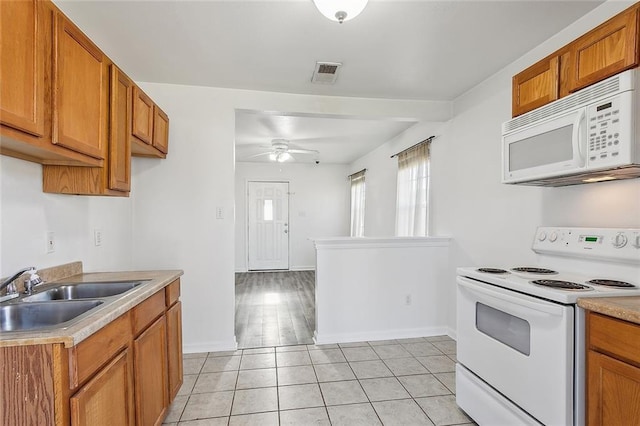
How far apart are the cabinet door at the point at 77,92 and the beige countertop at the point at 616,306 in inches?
90.1

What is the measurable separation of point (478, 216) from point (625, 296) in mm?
1530

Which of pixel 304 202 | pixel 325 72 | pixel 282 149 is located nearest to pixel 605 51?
pixel 325 72

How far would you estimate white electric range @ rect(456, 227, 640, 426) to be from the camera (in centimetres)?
134

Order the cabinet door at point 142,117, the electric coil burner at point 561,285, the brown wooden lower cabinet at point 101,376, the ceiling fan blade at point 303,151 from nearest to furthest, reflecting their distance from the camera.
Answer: the brown wooden lower cabinet at point 101,376 < the electric coil burner at point 561,285 < the cabinet door at point 142,117 < the ceiling fan blade at point 303,151

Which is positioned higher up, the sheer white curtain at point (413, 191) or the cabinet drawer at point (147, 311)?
the sheer white curtain at point (413, 191)

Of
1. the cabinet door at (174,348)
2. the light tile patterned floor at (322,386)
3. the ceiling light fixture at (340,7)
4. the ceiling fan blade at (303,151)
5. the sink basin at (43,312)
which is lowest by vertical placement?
the light tile patterned floor at (322,386)

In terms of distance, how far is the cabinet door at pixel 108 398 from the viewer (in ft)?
3.42

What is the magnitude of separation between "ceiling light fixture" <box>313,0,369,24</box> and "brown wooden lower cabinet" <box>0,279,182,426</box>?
1.70 m

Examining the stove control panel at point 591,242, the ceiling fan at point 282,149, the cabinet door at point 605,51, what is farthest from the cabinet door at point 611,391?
the ceiling fan at point 282,149

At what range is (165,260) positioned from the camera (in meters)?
2.86

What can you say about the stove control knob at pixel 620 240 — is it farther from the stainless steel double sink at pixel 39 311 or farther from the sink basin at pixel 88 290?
the sink basin at pixel 88 290

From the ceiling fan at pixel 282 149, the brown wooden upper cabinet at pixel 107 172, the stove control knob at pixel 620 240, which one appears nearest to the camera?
the stove control knob at pixel 620 240

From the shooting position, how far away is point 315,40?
6.92 ft

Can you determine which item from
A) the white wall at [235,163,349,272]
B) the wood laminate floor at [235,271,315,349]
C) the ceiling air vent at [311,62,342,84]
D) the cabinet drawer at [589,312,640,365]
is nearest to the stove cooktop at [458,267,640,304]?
the cabinet drawer at [589,312,640,365]
